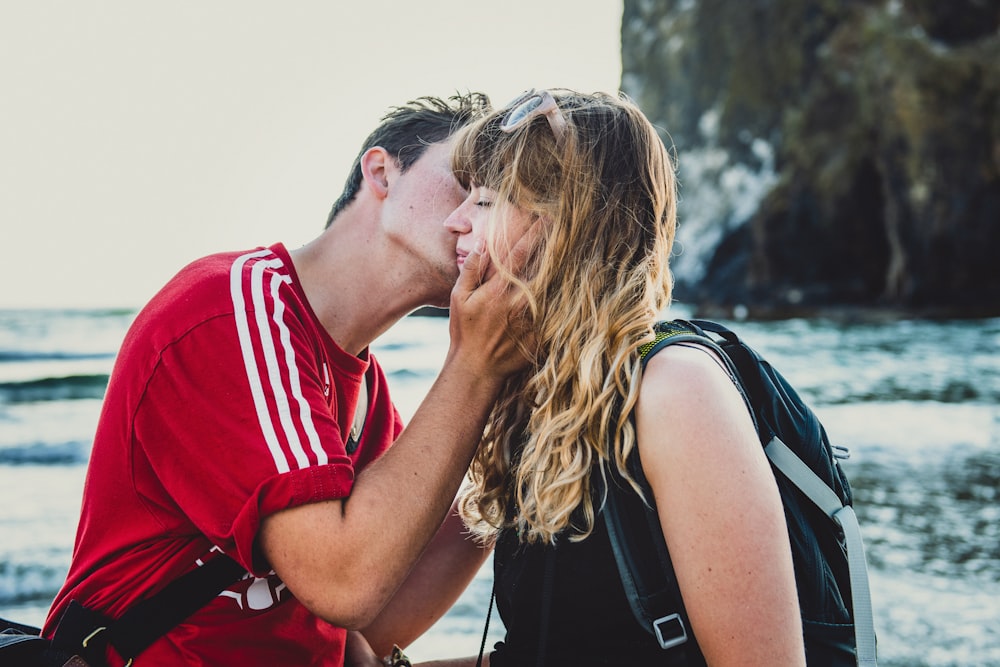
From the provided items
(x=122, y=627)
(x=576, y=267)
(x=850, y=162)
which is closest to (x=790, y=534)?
(x=576, y=267)

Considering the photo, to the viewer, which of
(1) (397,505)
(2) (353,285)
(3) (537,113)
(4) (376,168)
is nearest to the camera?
(1) (397,505)

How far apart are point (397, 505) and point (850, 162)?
30.4 meters

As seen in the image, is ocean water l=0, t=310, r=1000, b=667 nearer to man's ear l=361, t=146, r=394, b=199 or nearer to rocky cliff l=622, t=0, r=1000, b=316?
man's ear l=361, t=146, r=394, b=199

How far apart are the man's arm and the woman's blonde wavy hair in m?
0.11

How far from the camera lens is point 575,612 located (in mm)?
1743

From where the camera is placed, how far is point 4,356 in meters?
22.3

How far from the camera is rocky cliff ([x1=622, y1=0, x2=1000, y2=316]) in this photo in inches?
1048

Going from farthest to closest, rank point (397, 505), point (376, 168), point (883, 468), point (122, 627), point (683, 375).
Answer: point (883, 468), point (376, 168), point (122, 627), point (397, 505), point (683, 375)

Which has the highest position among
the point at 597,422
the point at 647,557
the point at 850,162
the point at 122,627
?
the point at 597,422

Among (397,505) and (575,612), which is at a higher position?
(397,505)

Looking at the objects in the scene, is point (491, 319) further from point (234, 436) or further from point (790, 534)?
point (790, 534)

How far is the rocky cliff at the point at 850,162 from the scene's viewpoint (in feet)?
87.4

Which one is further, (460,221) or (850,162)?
(850,162)

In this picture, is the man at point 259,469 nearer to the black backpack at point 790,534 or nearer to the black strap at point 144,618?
the black strap at point 144,618
